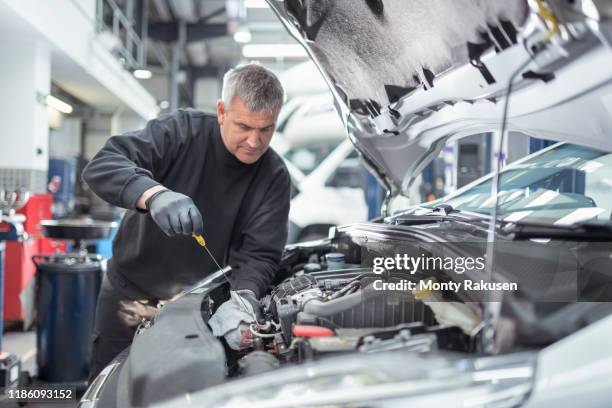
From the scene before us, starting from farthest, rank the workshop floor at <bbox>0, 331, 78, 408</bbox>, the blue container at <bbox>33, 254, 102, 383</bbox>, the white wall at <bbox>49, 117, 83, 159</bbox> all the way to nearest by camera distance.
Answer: the white wall at <bbox>49, 117, 83, 159</bbox> < the workshop floor at <bbox>0, 331, 78, 408</bbox> < the blue container at <bbox>33, 254, 102, 383</bbox>

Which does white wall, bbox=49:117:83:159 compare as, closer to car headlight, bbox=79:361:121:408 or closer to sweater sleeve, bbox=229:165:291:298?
sweater sleeve, bbox=229:165:291:298

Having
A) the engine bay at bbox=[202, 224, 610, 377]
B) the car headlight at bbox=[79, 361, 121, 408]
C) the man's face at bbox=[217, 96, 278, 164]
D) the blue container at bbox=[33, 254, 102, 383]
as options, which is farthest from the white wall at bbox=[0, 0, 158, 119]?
the engine bay at bbox=[202, 224, 610, 377]

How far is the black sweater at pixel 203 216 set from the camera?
1.77 metres

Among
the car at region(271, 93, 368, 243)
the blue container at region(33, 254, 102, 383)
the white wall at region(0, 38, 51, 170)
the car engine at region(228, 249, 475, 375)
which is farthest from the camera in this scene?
the car at region(271, 93, 368, 243)

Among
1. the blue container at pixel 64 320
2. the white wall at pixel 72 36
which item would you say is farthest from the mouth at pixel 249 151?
the white wall at pixel 72 36

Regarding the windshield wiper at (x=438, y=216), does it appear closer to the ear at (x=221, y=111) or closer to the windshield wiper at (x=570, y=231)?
the windshield wiper at (x=570, y=231)

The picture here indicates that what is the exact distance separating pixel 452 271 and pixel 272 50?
356 inches

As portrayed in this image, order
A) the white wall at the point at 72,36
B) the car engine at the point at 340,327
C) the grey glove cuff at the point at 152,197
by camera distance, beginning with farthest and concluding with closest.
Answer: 1. the white wall at the point at 72,36
2. the grey glove cuff at the point at 152,197
3. the car engine at the point at 340,327

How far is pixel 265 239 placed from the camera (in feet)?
5.87

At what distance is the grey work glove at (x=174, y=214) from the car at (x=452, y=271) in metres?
0.20

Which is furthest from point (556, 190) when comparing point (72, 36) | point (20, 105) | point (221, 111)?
point (72, 36)

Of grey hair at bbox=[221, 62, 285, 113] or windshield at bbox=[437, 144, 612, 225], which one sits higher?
grey hair at bbox=[221, 62, 285, 113]

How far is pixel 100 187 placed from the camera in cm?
152

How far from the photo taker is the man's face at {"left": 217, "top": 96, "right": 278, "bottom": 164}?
1.59 metres
